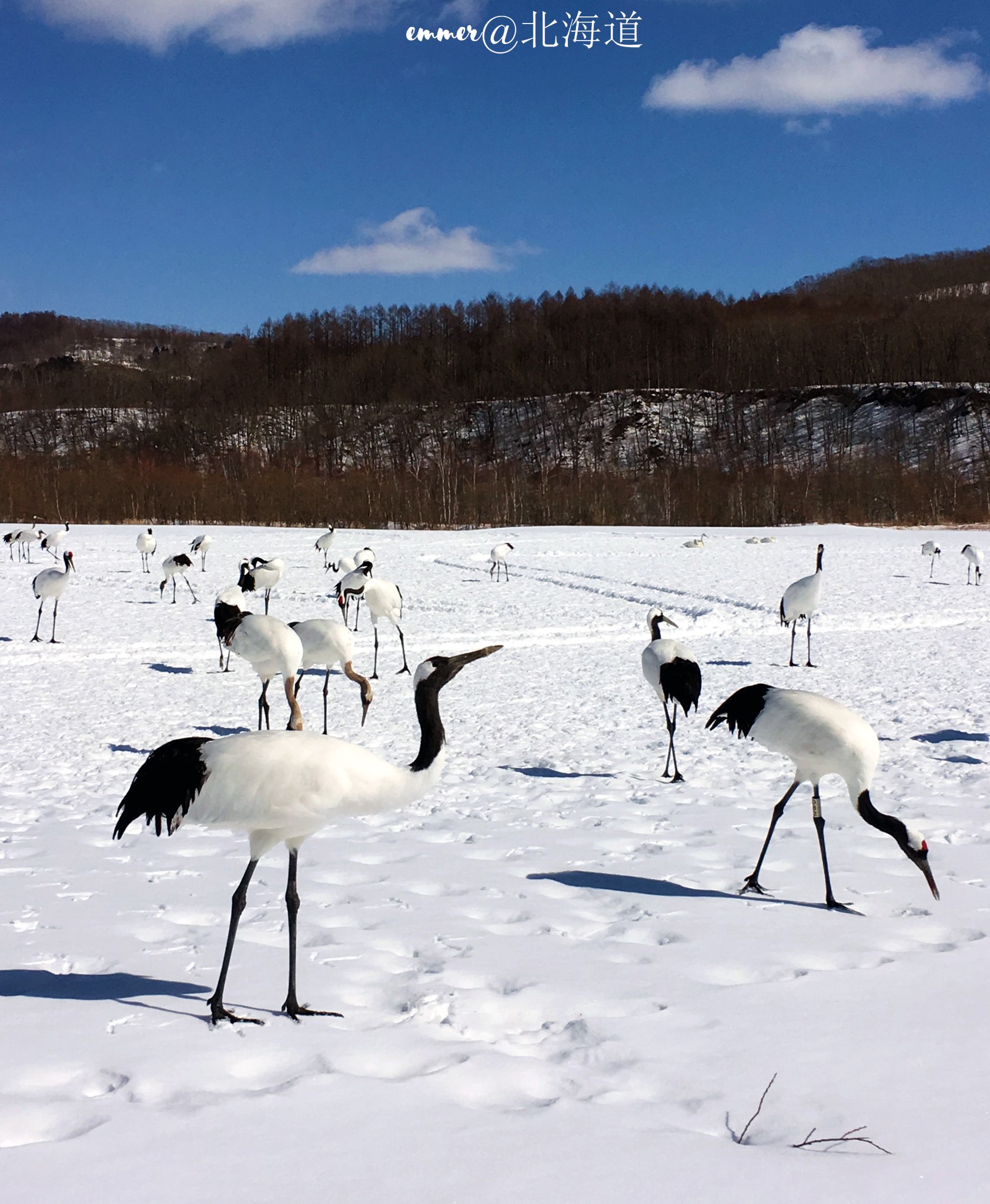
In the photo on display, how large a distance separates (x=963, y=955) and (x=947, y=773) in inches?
145

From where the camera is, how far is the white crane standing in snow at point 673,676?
8.15m

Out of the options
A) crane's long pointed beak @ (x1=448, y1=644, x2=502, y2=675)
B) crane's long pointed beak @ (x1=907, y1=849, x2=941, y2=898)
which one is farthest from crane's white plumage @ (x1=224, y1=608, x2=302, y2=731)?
crane's long pointed beak @ (x1=907, y1=849, x2=941, y2=898)

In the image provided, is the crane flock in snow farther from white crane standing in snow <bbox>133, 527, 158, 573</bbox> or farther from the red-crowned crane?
white crane standing in snow <bbox>133, 527, 158, 573</bbox>

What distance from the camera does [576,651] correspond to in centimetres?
1514

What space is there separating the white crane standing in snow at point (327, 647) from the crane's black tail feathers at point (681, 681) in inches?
142

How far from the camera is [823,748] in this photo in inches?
199

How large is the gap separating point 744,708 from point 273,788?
9.93 feet

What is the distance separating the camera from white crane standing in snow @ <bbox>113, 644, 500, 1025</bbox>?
12.0ft

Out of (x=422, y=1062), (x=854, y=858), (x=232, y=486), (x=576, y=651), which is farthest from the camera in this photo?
(x=232, y=486)

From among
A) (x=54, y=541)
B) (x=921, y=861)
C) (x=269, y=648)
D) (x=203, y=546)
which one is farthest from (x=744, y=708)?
(x=54, y=541)

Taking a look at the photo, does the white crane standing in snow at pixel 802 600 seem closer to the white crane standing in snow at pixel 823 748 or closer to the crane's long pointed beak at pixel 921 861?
the white crane standing in snow at pixel 823 748

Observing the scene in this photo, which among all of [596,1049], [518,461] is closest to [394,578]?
[596,1049]

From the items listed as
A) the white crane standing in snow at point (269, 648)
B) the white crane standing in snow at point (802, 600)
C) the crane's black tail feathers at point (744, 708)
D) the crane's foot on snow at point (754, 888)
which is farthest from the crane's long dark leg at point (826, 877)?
the white crane standing in snow at point (802, 600)

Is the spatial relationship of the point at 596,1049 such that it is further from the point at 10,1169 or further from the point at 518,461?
the point at 518,461
